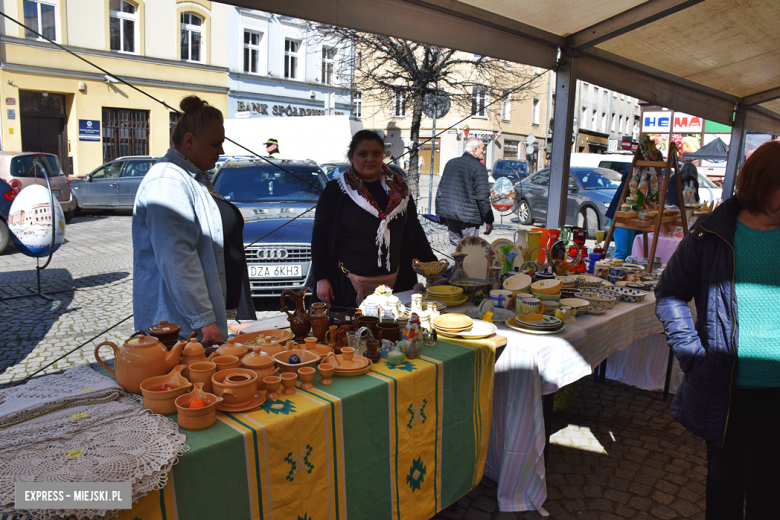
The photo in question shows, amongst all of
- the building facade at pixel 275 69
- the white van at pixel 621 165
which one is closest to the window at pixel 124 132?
the building facade at pixel 275 69

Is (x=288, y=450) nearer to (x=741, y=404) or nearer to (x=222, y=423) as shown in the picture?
(x=222, y=423)

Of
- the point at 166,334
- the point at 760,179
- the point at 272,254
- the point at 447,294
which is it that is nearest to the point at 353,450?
the point at 166,334

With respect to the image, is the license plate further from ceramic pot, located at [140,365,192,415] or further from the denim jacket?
ceramic pot, located at [140,365,192,415]

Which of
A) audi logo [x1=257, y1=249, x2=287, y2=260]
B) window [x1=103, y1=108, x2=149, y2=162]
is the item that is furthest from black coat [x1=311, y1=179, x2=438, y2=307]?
window [x1=103, y1=108, x2=149, y2=162]

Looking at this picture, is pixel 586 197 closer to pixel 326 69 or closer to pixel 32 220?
pixel 32 220

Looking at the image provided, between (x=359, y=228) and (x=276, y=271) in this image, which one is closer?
(x=359, y=228)

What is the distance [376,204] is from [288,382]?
1.51m

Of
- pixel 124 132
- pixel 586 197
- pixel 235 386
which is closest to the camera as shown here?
pixel 235 386

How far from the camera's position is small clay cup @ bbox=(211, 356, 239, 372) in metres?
1.80

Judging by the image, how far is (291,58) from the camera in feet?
80.3

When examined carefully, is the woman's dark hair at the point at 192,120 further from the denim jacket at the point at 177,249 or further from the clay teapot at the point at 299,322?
the clay teapot at the point at 299,322

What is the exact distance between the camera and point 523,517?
2.56m

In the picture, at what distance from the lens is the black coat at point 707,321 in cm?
196

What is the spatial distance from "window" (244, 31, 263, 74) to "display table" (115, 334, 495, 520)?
75.7ft
